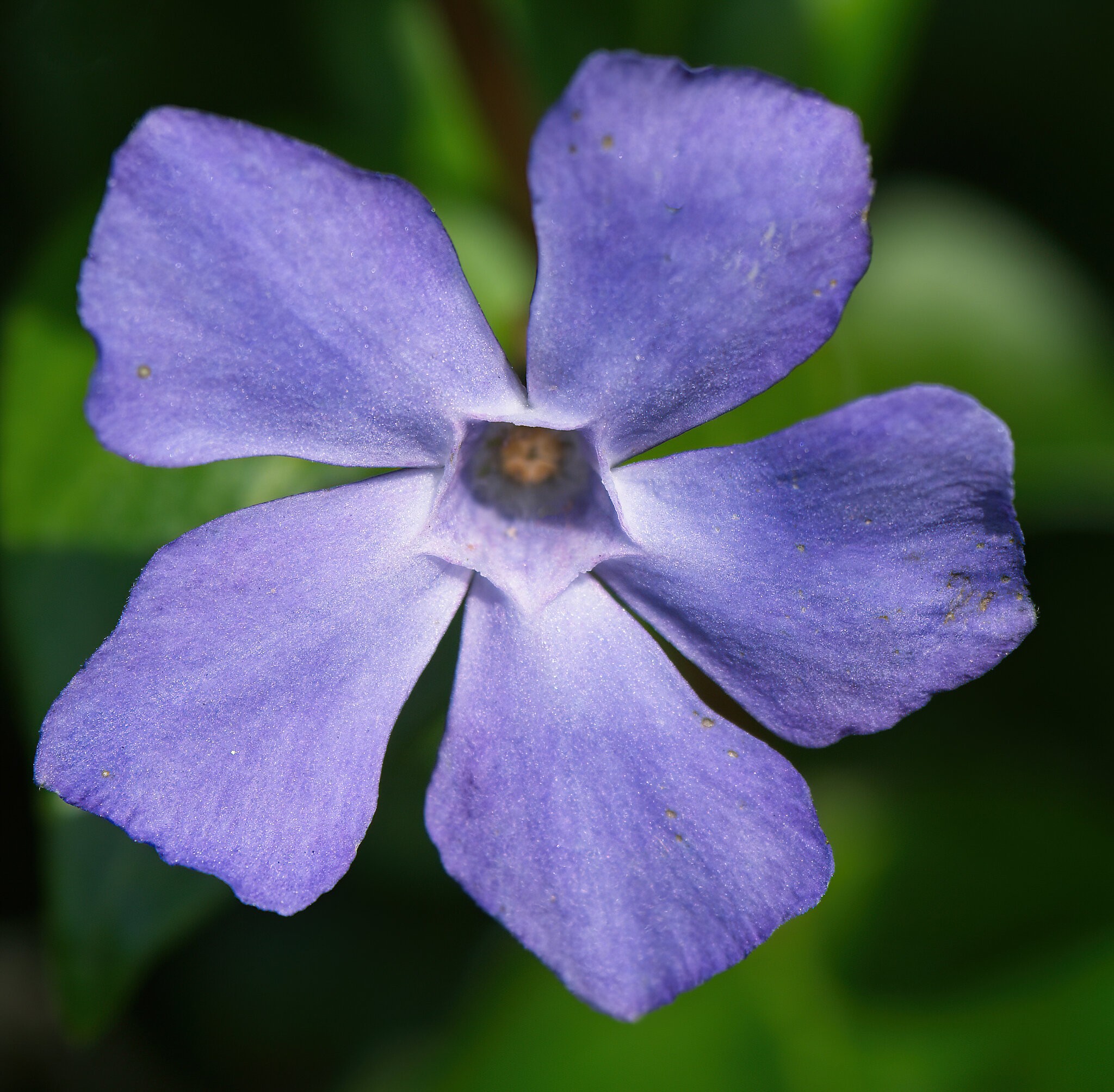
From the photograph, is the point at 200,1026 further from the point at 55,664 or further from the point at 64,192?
the point at 64,192

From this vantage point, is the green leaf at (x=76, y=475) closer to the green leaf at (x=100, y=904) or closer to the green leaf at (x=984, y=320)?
the green leaf at (x=100, y=904)

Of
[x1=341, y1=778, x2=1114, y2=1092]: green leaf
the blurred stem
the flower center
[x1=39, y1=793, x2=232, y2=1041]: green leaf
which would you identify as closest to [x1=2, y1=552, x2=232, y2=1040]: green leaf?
[x1=39, y1=793, x2=232, y2=1041]: green leaf

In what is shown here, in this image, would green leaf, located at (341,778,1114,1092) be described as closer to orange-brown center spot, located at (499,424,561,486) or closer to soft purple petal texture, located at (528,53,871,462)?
orange-brown center spot, located at (499,424,561,486)

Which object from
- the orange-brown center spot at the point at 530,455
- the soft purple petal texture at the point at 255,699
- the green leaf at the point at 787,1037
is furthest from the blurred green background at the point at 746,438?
the soft purple petal texture at the point at 255,699

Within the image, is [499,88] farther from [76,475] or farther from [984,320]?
[984,320]

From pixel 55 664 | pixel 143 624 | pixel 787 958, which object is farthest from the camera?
pixel 787 958

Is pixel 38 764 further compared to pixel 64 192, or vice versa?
pixel 64 192

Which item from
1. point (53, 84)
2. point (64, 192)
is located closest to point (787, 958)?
point (64, 192)
